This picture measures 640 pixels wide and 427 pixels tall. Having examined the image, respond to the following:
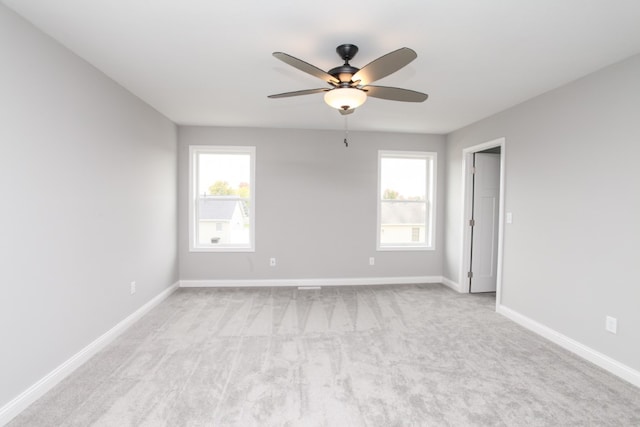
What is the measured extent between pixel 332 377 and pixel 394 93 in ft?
7.24

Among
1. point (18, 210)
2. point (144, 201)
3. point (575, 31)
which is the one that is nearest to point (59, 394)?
point (18, 210)

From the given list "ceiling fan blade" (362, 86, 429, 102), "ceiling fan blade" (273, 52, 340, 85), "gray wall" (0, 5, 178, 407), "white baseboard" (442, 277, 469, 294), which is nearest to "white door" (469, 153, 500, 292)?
"white baseboard" (442, 277, 469, 294)

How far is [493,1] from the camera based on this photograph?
1732 millimetres

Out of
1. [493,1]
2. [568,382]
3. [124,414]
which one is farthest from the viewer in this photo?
[568,382]

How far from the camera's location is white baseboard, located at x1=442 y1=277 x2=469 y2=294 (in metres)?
4.57

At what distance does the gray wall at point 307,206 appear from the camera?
4.70 m

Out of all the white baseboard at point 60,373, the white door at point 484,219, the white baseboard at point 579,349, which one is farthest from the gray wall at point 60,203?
the white door at point 484,219

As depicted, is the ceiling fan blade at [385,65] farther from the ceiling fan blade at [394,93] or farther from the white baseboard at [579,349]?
the white baseboard at [579,349]

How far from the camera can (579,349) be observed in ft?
8.86

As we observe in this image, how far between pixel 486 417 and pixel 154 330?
304 centimetres

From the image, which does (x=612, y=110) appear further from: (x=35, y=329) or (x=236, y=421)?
(x=35, y=329)

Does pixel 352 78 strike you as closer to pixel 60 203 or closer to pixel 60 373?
pixel 60 203

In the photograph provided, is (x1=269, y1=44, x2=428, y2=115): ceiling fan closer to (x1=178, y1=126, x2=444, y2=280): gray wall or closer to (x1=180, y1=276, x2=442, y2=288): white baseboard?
(x1=178, y1=126, x2=444, y2=280): gray wall

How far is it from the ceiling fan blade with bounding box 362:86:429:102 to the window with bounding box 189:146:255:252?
2.87m
